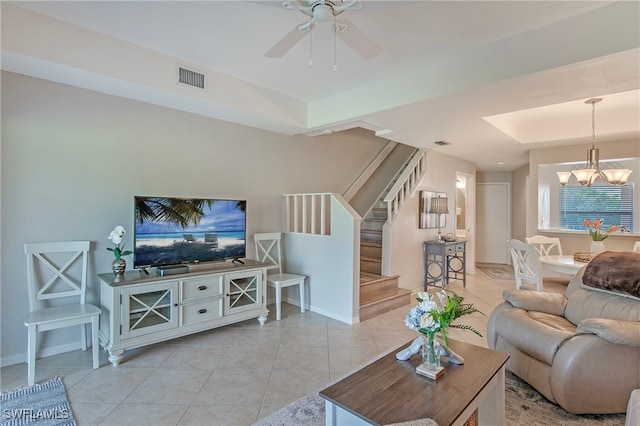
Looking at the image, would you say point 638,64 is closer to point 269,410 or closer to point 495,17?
point 495,17

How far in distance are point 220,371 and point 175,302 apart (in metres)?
0.84

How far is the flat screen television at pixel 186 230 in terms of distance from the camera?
9.95ft

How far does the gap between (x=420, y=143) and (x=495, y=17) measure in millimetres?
2855

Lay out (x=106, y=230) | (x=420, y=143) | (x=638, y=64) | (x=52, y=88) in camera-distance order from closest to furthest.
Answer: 1. (x=638, y=64)
2. (x=52, y=88)
3. (x=106, y=230)
4. (x=420, y=143)

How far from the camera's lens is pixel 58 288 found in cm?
291

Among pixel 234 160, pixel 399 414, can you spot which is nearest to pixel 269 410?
pixel 399 414

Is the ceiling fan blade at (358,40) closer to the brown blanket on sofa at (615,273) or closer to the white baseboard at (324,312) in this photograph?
the brown blanket on sofa at (615,273)

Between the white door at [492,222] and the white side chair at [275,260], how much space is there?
6035mm

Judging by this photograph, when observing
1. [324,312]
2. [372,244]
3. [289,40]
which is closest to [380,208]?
[372,244]

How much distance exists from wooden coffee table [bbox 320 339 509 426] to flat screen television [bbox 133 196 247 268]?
2318 millimetres

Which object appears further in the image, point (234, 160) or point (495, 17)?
point (234, 160)

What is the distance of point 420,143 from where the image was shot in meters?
5.05

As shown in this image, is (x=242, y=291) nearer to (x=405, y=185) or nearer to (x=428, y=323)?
(x=428, y=323)

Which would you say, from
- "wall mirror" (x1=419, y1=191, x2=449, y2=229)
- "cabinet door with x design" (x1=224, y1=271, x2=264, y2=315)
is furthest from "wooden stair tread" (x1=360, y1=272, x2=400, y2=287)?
"cabinet door with x design" (x1=224, y1=271, x2=264, y2=315)
